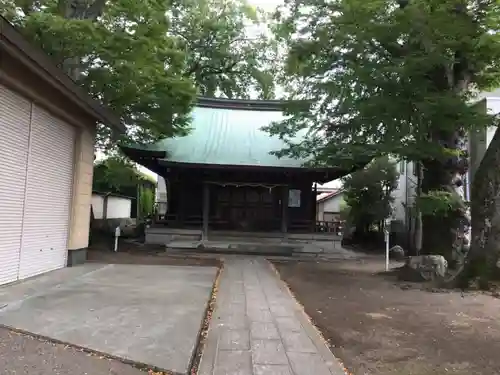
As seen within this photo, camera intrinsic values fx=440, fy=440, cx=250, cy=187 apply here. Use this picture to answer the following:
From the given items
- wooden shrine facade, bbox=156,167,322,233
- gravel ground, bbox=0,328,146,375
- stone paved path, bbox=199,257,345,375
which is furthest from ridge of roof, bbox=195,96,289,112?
gravel ground, bbox=0,328,146,375

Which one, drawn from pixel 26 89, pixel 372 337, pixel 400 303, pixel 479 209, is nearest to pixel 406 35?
pixel 479 209

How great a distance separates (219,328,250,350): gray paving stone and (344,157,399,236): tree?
15872 millimetres

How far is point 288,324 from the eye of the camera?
18.9 feet

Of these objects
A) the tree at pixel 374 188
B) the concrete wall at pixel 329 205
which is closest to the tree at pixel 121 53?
the tree at pixel 374 188

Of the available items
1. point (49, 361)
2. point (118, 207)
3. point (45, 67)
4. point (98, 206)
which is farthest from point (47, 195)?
point (118, 207)

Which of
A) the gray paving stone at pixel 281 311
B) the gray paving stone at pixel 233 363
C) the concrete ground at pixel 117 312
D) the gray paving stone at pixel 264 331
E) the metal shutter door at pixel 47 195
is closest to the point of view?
the gray paving stone at pixel 233 363

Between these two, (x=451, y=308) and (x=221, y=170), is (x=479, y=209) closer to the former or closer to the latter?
(x=451, y=308)

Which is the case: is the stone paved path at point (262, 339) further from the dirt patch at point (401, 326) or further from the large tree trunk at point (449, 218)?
the large tree trunk at point (449, 218)

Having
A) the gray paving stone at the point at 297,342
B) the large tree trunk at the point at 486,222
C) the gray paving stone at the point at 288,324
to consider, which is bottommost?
the gray paving stone at the point at 288,324

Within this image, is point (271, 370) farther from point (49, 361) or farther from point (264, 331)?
point (49, 361)

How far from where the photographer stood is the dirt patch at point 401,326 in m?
4.40

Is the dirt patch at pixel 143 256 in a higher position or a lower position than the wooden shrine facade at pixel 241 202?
lower

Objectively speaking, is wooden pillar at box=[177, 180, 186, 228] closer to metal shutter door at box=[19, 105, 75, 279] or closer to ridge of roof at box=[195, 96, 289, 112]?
ridge of roof at box=[195, 96, 289, 112]

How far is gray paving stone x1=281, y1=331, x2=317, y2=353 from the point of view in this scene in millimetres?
4617
